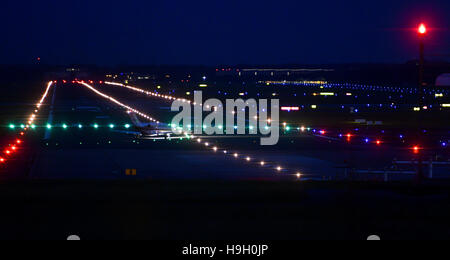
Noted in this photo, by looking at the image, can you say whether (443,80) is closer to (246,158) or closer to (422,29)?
(246,158)

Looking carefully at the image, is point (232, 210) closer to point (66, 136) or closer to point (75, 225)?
point (75, 225)

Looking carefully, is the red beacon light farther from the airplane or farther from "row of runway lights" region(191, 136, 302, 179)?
the airplane

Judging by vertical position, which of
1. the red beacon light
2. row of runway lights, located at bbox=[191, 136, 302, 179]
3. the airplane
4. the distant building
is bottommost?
row of runway lights, located at bbox=[191, 136, 302, 179]

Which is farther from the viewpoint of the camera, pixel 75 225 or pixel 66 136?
pixel 66 136

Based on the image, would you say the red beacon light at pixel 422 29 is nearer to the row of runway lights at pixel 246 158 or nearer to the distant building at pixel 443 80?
the row of runway lights at pixel 246 158

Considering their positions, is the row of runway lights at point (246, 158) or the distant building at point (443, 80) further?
the distant building at point (443, 80)

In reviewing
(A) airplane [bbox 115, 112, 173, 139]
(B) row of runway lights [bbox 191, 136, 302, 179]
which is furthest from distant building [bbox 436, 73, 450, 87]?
(A) airplane [bbox 115, 112, 173, 139]

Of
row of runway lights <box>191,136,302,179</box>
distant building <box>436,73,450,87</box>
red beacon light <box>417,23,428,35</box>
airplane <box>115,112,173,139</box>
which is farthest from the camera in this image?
airplane <box>115,112,173,139</box>

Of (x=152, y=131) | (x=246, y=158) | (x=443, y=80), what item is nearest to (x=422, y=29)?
(x=246, y=158)

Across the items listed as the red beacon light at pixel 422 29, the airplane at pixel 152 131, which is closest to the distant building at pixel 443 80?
the airplane at pixel 152 131

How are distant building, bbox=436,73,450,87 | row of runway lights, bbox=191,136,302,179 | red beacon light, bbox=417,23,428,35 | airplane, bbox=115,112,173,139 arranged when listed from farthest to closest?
airplane, bbox=115,112,173,139, distant building, bbox=436,73,450,87, row of runway lights, bbox=191,136,302,179, red beacon light, bbox=417,23,428,35

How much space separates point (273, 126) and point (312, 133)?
249 inches
